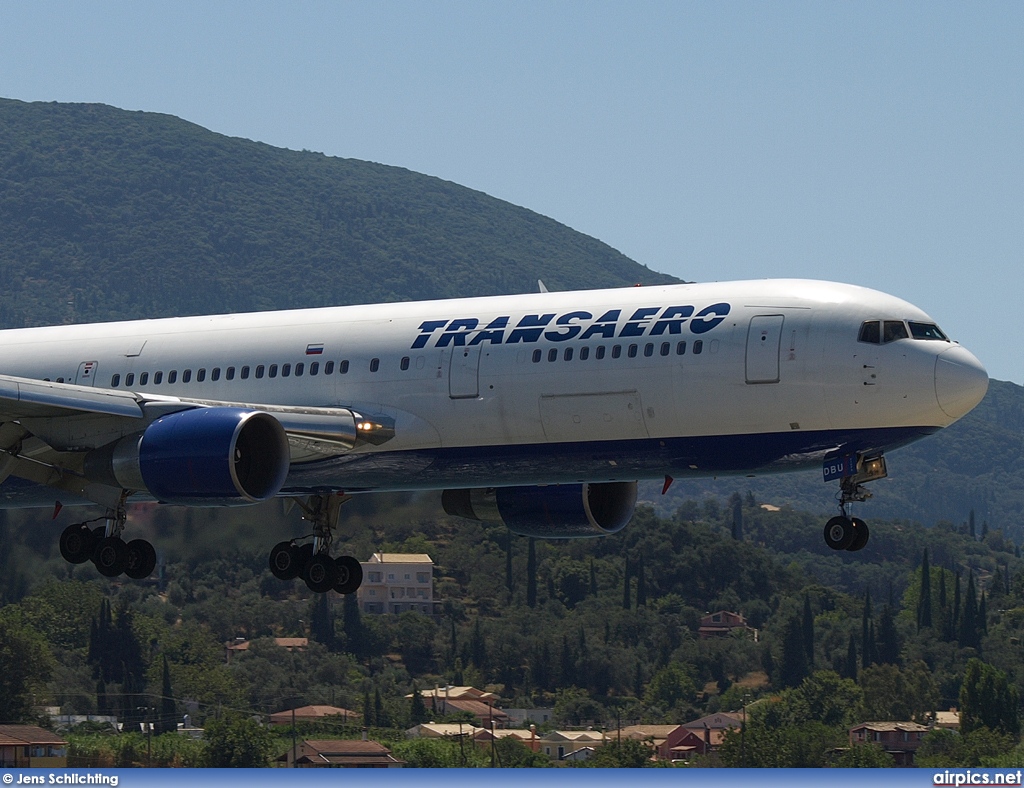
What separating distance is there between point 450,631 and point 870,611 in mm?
42190

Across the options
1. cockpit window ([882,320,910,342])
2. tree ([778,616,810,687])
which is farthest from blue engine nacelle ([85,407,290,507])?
tree ([778,616,810,687])

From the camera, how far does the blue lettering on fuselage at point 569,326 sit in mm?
36875

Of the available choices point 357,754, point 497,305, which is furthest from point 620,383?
point 357,754

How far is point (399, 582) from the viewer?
162875 millimetres

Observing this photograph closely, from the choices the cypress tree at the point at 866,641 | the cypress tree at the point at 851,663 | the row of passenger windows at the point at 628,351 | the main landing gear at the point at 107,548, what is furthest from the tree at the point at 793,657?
the row of passenger windows at the point at 628,351

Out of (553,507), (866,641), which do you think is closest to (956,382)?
(553,507)

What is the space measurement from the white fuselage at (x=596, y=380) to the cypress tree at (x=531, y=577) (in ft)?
415

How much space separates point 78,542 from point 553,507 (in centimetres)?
1162

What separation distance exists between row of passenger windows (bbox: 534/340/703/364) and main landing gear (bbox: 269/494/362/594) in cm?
847

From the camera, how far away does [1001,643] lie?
16650 cm

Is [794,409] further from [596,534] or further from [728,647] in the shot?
[728,647]

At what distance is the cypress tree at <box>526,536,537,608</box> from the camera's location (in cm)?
16725

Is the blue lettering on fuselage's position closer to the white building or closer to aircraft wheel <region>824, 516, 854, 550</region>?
aircraft wheel <region>824, 516, 854, 550</region>

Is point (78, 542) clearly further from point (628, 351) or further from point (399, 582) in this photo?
point (399, 582)
